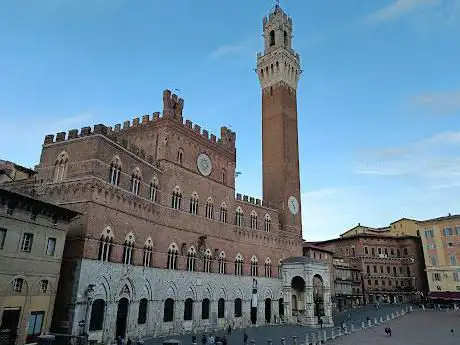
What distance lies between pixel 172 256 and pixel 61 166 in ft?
37.8

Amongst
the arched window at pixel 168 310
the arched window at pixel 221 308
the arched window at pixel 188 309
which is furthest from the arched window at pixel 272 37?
the arched window at pixel 168 310

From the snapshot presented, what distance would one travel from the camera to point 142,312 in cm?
2688

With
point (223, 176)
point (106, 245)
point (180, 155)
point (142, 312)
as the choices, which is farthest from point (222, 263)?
point (106, 245)

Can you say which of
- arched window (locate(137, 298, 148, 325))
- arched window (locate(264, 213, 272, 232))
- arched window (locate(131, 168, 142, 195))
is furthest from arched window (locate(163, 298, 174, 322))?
Result: arched window (locate(264, 213, 272, 232))

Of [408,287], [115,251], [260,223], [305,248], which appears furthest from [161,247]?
[408,287]

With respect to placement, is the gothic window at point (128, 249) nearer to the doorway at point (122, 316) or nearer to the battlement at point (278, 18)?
the doorway at point (122, 316)

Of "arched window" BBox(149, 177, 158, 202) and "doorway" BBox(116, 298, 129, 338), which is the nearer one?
"doorway" BBox(116, 298, 129, 338)

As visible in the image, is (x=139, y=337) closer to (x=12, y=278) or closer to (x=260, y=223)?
(x=12, y=278)

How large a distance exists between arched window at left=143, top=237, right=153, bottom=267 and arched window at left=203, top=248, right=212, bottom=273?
7.26 m

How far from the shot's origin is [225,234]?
3747cm

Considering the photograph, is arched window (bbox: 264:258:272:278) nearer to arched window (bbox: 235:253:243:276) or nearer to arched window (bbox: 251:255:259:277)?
arched window (bbox: 251:255:259:277)

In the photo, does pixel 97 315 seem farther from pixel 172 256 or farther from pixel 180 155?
pixel 180 155

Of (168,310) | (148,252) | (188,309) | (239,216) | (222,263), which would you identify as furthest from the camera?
(239,216)

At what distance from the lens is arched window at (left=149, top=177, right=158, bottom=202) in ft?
95.7
